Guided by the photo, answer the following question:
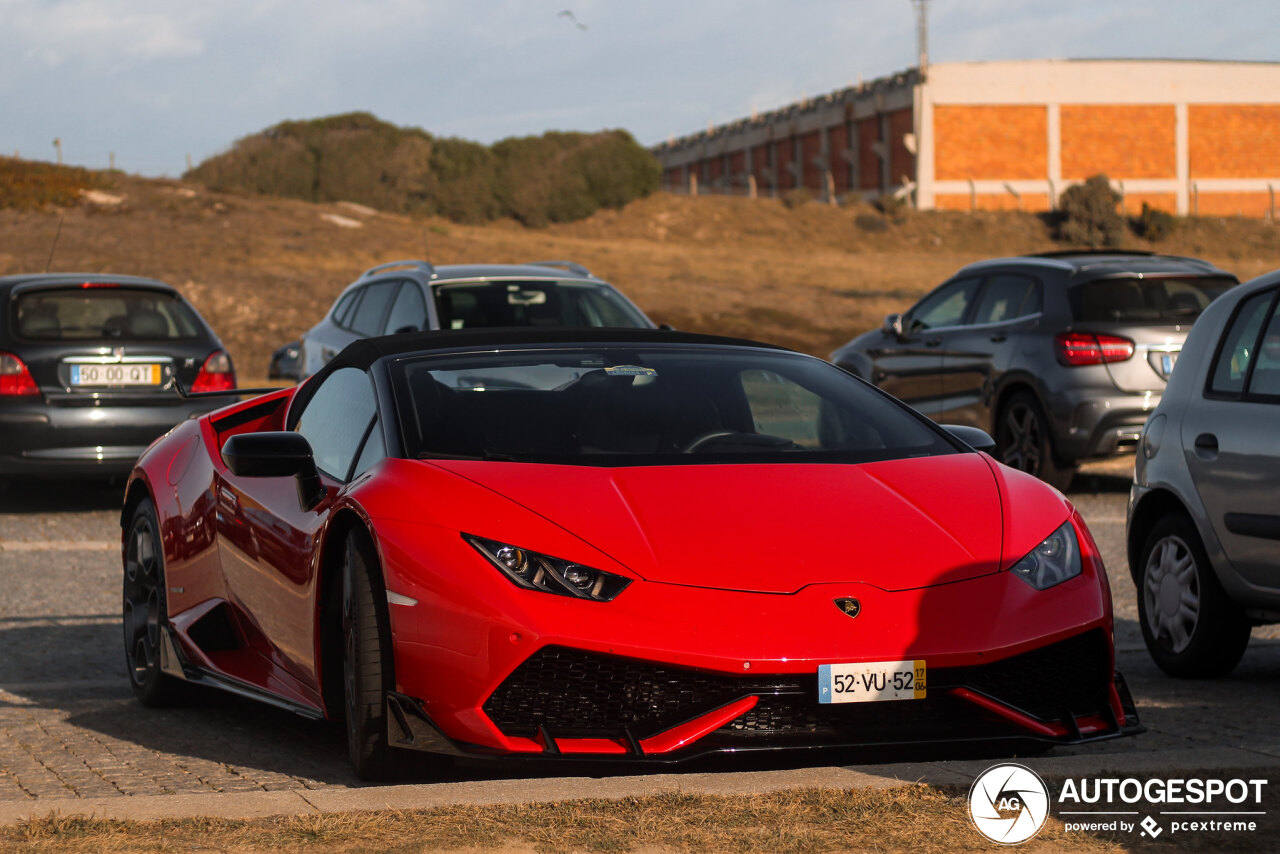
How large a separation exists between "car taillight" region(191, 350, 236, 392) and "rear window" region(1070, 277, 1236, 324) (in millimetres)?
6256

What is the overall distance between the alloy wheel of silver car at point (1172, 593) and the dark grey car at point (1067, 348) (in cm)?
518

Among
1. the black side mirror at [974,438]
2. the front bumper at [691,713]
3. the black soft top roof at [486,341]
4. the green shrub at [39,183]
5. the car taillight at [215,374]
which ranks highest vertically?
the green shrub at [39,183]

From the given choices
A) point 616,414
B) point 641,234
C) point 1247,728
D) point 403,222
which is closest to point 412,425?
point 616,414

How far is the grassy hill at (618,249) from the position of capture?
40188 millimetres

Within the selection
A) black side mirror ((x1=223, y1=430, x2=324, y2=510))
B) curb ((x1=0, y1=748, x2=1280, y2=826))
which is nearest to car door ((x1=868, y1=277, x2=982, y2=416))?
black side mirror ((x1=223, y1=430, x2=324, y2=510))

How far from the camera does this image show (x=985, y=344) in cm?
1362

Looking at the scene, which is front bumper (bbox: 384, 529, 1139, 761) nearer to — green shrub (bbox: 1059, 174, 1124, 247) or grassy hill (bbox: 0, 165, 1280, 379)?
grassy hill (bbox: 0, 165, 1280, 379)

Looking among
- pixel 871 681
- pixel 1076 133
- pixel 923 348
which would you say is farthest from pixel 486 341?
pixel 1076 133

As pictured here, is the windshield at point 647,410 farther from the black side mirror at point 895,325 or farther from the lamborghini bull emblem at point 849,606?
the black side mirror at point 895,325

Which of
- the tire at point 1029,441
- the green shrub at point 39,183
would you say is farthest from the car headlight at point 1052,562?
the green shrub at point 39,183

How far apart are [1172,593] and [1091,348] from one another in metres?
5.97

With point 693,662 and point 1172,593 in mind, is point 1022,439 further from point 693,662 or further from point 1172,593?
point 693,662

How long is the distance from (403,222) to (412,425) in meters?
53.8

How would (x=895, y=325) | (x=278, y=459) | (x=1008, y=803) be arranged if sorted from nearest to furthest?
(x=1008, y=803), (x=278, y=459), (x=895, y=325)
